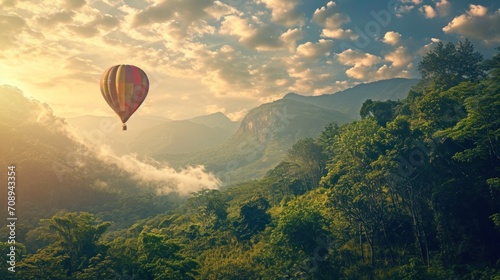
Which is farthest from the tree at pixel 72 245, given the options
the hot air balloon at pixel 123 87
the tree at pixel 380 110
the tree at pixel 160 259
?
the tree at pixel 380 110

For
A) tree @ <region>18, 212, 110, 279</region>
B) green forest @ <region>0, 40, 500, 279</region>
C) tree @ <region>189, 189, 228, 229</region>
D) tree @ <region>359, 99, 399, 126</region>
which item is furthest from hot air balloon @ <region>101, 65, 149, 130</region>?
tree @ <region>359, 99, 399, 126</region>

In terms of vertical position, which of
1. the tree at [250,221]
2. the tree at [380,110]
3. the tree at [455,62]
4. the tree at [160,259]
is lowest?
the tree at [250,221]

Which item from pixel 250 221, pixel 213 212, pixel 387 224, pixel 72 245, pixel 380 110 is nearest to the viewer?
pixel 72 245

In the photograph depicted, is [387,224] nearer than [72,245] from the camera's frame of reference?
No

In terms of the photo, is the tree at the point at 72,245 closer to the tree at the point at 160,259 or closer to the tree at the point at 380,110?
the tree at the point at 160,259

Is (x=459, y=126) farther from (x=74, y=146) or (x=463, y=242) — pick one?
(x=74, y=146)

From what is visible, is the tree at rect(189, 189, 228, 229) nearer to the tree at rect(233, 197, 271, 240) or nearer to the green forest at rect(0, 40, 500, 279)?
the tree at rect(233, 197, 271, 240)

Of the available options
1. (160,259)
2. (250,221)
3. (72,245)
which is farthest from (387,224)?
(72,245)

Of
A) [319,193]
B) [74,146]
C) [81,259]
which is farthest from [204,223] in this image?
[74,146]

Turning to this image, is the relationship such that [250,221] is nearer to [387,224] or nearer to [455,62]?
[387,224]
